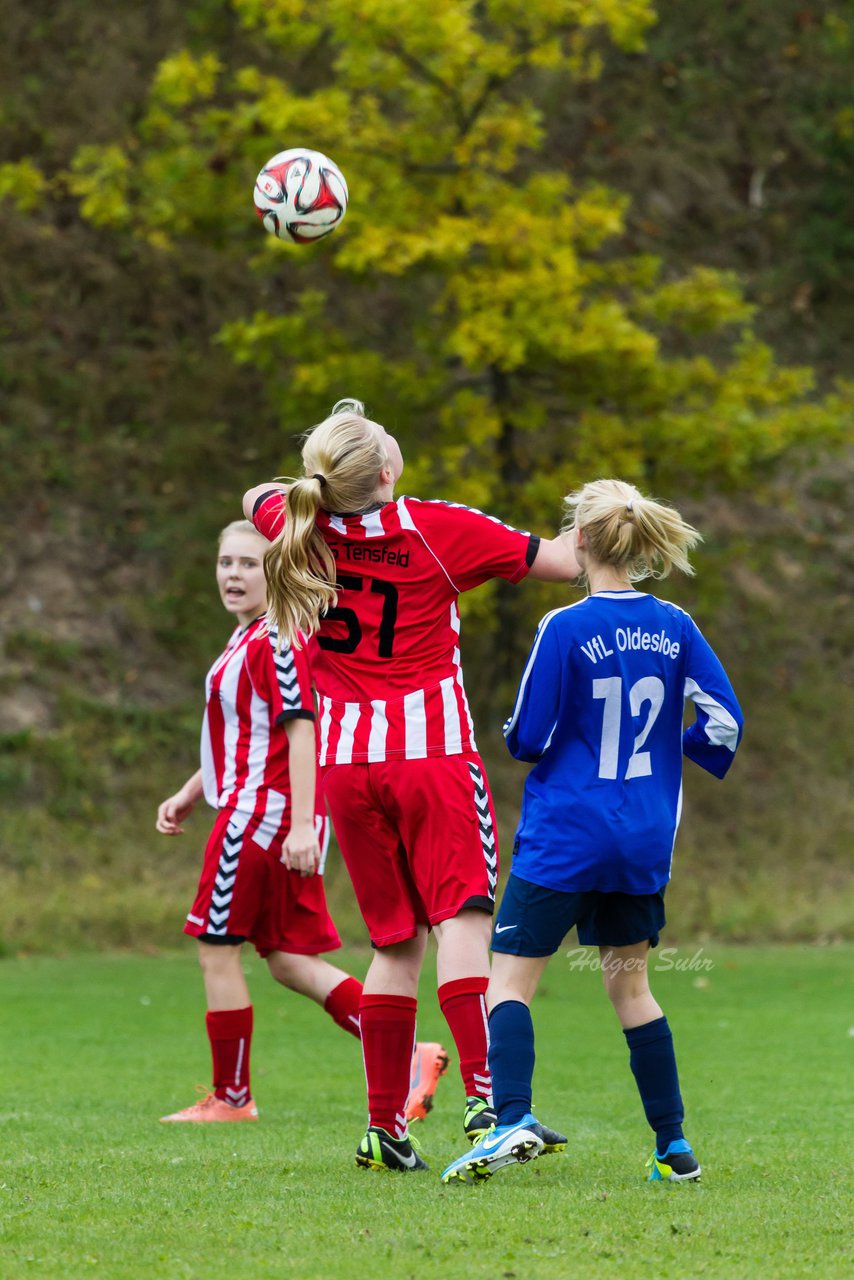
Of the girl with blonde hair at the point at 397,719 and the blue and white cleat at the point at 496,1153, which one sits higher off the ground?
the girl with blonde hair at the point at 397,719

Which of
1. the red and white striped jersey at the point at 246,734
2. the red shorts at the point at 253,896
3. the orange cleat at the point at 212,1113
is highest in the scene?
the red and white striped jersey at the point at 246,734

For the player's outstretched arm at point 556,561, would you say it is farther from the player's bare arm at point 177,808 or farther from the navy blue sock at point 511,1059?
the player's bare arm at point 177,808

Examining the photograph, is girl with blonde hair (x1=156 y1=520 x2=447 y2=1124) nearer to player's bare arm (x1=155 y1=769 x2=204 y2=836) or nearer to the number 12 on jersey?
player's bare arm (x1=155 y1=769 x2=204 y2=836)

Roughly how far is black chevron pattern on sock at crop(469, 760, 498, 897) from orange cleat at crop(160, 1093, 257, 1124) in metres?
2.05

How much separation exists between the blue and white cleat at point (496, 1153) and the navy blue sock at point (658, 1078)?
345mm

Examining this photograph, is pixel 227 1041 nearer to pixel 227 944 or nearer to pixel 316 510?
pixel 227 944

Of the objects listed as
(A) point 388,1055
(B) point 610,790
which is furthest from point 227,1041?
(B) point 610,790

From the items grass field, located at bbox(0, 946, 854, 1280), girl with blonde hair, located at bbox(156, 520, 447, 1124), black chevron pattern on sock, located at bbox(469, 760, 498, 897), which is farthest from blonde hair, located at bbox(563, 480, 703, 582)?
girl with blonde hair, located at bbox(156, 520, 447, 1124)

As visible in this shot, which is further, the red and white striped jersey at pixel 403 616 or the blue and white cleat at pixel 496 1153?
the red and white striped jersey at pixel 403 616

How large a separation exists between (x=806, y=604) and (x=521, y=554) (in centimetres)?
1454

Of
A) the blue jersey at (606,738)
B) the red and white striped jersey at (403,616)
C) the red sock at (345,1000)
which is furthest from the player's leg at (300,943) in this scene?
the blue jersey at (606,738)

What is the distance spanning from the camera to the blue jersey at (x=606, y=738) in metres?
4.43

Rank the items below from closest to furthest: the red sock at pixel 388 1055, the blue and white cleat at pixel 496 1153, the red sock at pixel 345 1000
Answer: the blue and white cleat at pixel 496 1153, the red sock at pixel 388 1055, the red sock at pixel 345 1000

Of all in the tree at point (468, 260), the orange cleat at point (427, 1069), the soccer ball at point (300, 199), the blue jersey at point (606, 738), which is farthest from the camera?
the tree at point (468, 260)
